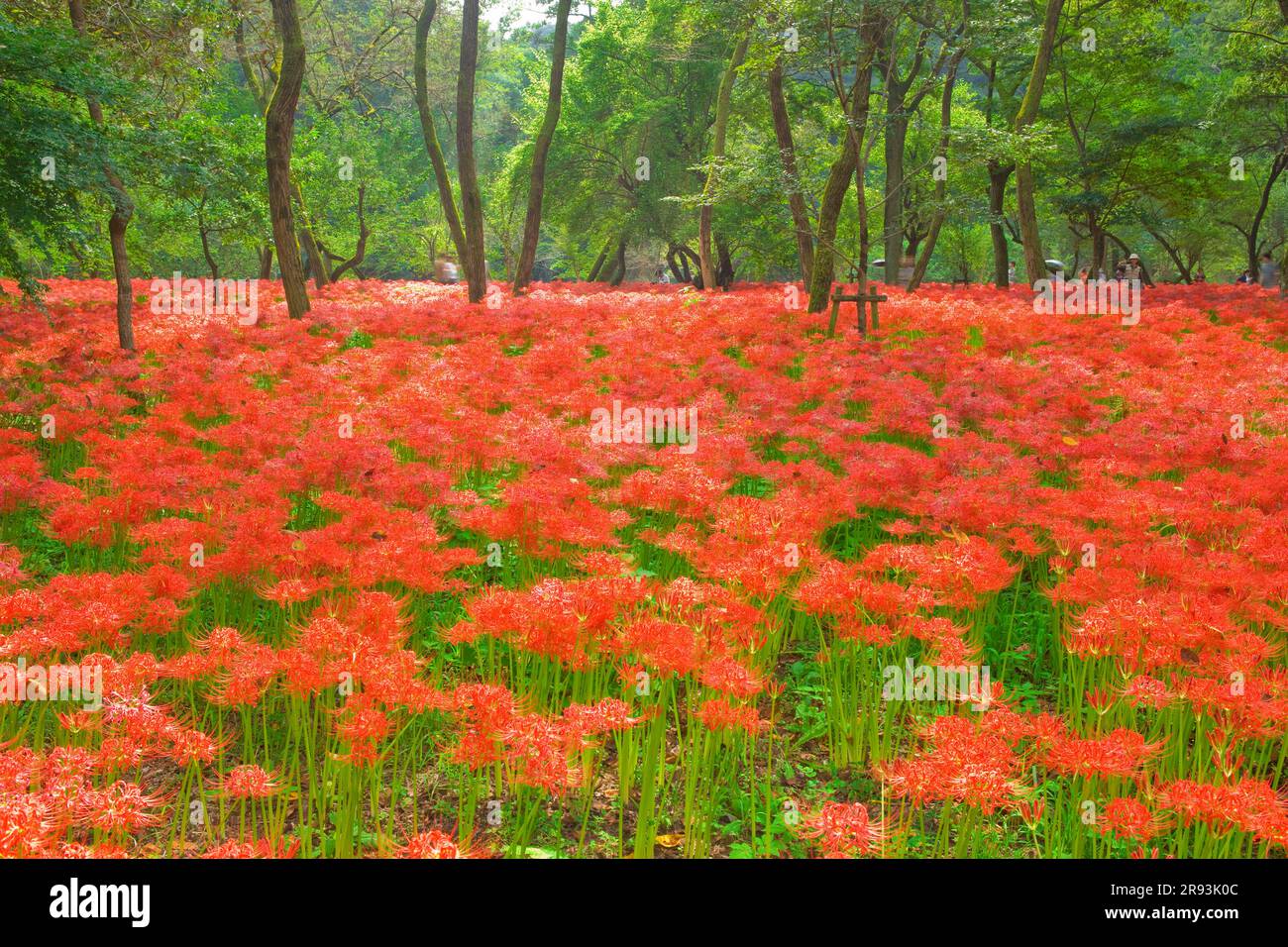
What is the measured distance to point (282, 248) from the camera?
14875mm

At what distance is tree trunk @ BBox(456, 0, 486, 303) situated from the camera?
1797 centimetres

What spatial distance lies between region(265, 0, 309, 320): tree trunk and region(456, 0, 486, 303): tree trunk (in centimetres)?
402

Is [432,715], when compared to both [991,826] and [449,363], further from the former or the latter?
[449,363]

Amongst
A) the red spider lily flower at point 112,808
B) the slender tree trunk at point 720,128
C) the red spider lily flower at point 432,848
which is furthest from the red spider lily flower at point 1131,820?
the slender tree trunk at point 720,128

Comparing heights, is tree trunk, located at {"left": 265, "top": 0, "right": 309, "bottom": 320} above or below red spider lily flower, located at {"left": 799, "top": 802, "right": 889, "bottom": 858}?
Answer: above

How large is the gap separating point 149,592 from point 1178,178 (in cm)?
2663

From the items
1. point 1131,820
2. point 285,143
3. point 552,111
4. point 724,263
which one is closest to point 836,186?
point 552,111

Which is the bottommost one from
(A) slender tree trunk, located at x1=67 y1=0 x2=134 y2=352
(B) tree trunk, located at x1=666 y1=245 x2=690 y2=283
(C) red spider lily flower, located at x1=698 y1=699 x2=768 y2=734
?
Result: (C) red spider lily flower, located at x1=698 y1=699 x2=768 y2=734

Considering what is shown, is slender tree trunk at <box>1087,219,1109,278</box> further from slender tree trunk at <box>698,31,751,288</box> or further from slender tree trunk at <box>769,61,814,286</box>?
slender tree trunk at <box>769,61,814,286</box>

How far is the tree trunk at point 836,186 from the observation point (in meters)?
13.4

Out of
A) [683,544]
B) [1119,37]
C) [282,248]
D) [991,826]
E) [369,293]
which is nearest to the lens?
[991,826]

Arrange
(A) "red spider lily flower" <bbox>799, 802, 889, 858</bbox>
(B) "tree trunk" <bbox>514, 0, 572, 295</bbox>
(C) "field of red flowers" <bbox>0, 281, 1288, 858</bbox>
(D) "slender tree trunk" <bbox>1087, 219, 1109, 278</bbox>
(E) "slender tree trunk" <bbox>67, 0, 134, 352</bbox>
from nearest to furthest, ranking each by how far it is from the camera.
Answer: (A) "red spider lily flower" <bbox>799, 802, 889, 858</bbox> → (C) "field of red flowers" <bbox>0, 281, 1288, 858</bbox> → (E) "slender tree trunk" <bbox>67, 0, 134, 352</bbox> → (B) "tree trunk" <bbox>514, 0, 572, 295</bbox> → (D) "slender tree trunk" <bbox>1087, 219, 1109, 278</bbox>

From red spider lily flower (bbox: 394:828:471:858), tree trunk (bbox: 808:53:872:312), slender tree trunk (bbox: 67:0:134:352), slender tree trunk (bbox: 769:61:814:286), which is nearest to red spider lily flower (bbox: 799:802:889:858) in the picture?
red spider lily flower (bbox: 394:828:471:858)
